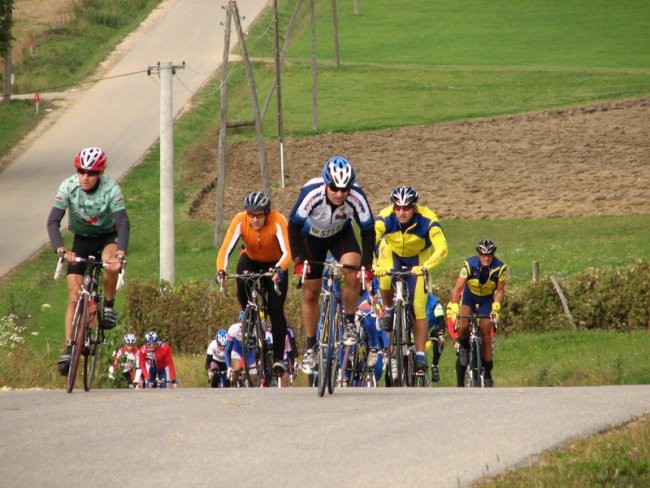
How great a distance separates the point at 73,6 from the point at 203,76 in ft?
42.1

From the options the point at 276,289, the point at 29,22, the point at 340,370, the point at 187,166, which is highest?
the point at 29,22

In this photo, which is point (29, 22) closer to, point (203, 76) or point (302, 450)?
point (203, 76)

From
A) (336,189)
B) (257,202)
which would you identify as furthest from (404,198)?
(336,189)

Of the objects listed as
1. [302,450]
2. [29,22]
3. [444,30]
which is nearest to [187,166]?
[29,22]

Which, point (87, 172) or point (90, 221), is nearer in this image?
point (87, 172)

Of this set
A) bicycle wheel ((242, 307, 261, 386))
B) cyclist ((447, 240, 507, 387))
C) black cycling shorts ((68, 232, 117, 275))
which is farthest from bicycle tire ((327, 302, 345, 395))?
cyclist ((447, 240, 507, 387))

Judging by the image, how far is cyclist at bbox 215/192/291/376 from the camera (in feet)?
48.5

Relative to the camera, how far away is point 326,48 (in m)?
71.9

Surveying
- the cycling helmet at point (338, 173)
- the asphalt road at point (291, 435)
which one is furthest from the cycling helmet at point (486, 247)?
the cycling helmet at point (338, 173)

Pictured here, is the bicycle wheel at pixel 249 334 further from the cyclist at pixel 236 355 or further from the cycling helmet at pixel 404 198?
the cycling helmet at pixel 404 198

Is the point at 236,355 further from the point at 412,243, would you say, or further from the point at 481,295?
the point at 481,295

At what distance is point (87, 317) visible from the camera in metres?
13.4

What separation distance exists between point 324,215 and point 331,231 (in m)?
0.26

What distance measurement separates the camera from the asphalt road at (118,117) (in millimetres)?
43719
